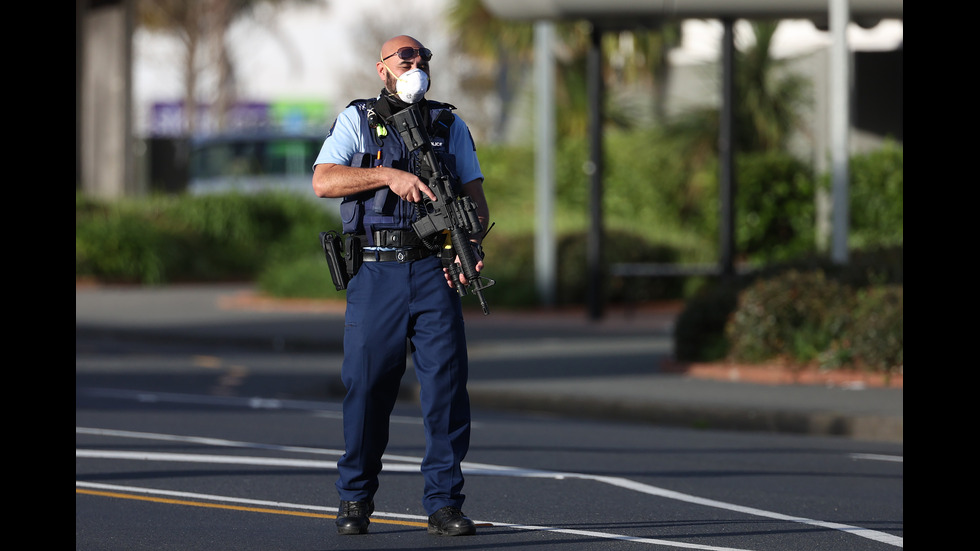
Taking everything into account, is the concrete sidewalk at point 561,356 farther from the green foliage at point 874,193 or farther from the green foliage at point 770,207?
the green foliage at point 770,207

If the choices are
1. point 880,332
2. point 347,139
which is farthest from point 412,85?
point 880,332

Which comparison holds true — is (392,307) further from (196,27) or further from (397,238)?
(196,27)

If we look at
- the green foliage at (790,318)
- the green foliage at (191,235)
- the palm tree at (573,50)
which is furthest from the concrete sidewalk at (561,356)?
the palm tree at (573,50)

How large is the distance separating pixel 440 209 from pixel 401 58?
2.09 ft

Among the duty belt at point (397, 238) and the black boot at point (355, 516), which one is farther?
the black boot at point (355, 516)

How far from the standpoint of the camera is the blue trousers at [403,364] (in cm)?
619

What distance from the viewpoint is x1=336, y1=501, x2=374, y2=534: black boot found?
6.30 meters

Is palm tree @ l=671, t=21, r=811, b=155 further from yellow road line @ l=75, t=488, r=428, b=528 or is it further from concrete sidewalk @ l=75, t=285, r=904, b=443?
yellow road line @ l=75, t=488, r=428, b=528

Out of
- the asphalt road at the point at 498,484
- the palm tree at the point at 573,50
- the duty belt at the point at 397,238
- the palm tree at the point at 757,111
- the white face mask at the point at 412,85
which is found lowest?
the asphalt road at the point at 498,484

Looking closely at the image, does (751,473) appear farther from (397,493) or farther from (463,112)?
(463,112)

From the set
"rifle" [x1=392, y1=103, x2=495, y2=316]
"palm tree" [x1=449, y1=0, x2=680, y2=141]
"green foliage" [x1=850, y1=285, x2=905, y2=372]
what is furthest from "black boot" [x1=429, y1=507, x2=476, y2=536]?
"palm tree" [x1=449, y1=0, x2=680, y2=141]

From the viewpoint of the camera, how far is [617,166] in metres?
26.8

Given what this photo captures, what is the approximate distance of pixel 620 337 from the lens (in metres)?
17.4
